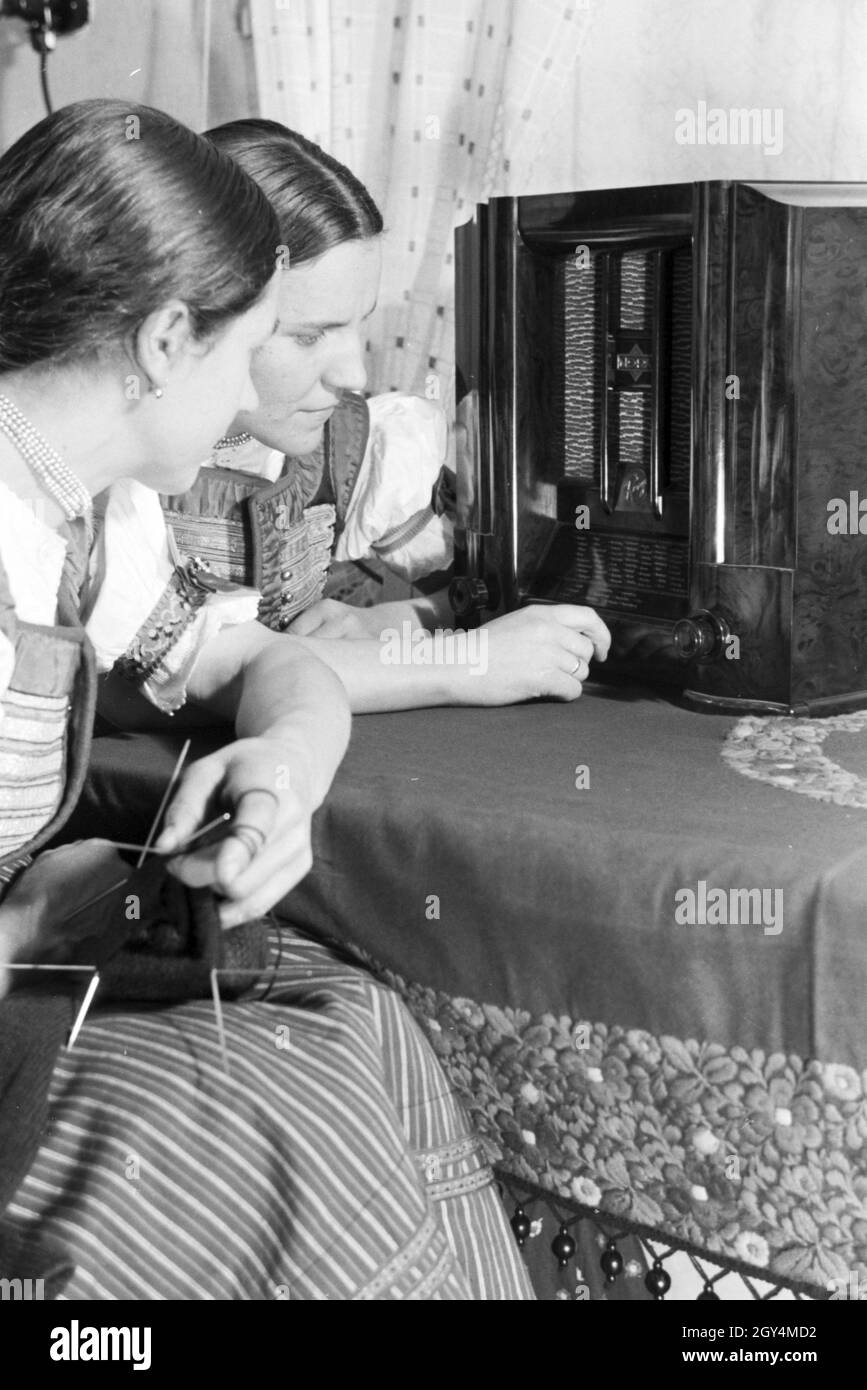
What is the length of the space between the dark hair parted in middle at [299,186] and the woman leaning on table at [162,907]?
208 millimetres

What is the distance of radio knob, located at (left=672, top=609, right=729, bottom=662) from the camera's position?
3.36 ft

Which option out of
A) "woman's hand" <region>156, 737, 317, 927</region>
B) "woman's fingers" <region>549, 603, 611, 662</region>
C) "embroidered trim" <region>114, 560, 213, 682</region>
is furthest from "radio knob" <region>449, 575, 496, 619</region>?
"woman's hand" <region>156, 737, 317, 927</region>

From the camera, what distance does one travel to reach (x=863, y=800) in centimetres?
83

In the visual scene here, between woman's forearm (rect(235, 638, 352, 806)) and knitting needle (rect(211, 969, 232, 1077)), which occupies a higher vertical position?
woman's forearm (rect(235, 638, 352, 806))

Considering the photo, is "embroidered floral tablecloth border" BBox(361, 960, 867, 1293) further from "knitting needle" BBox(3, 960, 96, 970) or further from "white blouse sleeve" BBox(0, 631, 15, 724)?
"white blouse sleeve" BBox(0, 631, 15, 724)

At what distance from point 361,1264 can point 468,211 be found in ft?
4.15

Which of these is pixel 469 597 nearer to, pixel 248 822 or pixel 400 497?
pixel 400 497

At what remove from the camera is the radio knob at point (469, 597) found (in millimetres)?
1206

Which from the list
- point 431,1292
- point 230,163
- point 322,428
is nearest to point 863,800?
point 431,1292

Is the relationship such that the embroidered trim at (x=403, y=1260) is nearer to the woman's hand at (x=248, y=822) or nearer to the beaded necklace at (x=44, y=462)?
the woman's hand at (x=248, y=822)

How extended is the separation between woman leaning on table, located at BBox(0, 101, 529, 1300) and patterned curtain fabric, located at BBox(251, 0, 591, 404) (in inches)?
31.5

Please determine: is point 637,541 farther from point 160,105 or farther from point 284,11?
point 160,105

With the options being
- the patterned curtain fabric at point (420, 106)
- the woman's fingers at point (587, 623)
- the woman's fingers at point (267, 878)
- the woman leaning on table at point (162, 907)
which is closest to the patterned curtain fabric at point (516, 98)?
the patterned curtain fabric at point (420, 106)

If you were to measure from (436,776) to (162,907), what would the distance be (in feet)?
0.64
